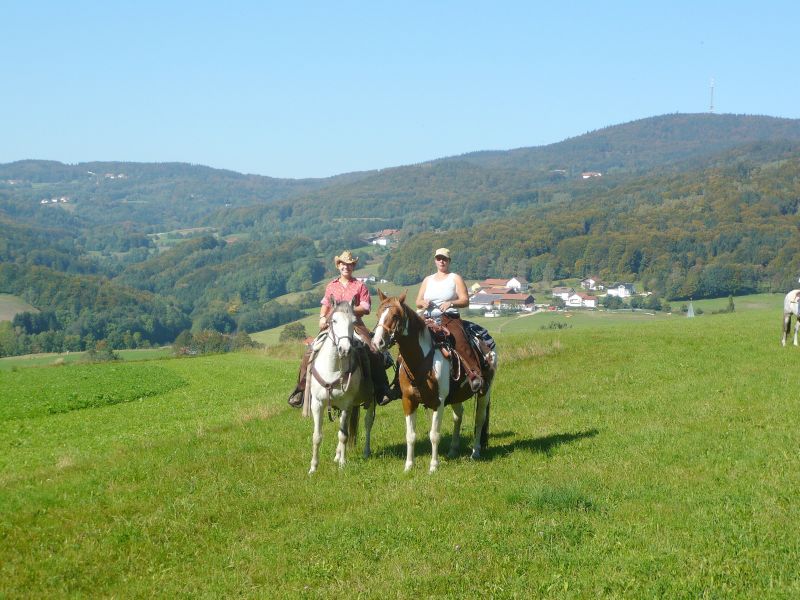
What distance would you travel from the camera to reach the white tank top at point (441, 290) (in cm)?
1284

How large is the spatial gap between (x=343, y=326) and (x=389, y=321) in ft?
2.91

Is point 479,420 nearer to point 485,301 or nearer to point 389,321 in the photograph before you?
Result: point 389,321

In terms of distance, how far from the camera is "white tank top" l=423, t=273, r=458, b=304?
1284cm

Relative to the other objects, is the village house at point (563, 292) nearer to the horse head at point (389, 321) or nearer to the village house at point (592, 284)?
the village house at point (592, 284)

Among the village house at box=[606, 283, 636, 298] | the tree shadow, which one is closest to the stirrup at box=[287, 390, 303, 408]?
the tree shadow

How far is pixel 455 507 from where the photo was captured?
396 inches

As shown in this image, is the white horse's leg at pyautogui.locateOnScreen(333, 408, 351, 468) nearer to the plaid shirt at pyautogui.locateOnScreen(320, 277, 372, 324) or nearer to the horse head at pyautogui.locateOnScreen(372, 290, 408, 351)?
the plaid shirt at pyautogui.locateOnScreen(320, 277, 372, 324)

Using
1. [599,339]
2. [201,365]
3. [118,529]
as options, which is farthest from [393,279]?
[118,529]

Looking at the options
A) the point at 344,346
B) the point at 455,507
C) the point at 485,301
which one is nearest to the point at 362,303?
→ the point at 344,346

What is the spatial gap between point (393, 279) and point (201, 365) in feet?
379

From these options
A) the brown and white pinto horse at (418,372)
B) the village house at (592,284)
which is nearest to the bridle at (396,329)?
the brown and white pinto horse at (418,372)

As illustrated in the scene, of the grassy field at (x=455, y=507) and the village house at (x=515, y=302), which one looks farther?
the village house at (x=515, y=302)

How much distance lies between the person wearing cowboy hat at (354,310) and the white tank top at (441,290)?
3.17 feet

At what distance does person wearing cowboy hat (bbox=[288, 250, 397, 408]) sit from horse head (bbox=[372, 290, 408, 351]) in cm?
81
